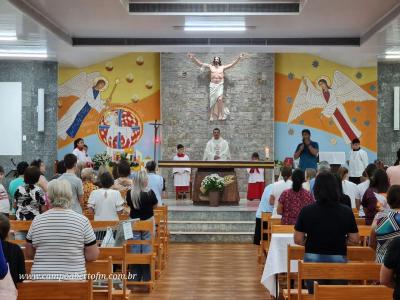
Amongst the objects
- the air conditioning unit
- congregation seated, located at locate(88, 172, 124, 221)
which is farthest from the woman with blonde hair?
the air conditioning unit

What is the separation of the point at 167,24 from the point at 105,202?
5.84 m

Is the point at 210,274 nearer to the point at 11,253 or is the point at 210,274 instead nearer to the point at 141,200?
the point at 141,200

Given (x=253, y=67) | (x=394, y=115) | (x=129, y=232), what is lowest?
(x=129, y=232)

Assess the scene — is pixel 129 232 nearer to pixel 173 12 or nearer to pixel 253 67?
pixel 173 12

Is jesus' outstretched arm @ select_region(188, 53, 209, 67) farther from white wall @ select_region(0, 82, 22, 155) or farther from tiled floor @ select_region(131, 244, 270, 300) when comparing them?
tiled floor @ select_region(131, 244, 270, 300)

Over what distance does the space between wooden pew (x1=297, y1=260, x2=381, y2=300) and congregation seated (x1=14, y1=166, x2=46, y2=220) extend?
334 cm

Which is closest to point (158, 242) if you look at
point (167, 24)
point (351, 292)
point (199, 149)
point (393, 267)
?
point (167, 24)

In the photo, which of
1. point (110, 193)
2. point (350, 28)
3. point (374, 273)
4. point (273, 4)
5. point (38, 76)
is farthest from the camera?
point (38, 76)

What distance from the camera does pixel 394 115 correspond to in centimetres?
1758

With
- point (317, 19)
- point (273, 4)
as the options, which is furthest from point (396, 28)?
point (273, 4)

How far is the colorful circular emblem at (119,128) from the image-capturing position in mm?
20344

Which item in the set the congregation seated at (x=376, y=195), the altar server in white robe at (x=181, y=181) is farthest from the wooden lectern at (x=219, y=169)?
the congregation seated at (x=376, y=195)

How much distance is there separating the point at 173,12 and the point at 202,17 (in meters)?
0.65

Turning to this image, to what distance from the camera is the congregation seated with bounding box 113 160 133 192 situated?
958 cm
